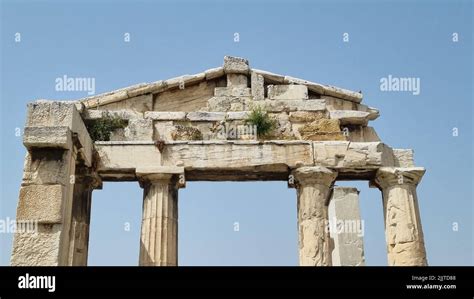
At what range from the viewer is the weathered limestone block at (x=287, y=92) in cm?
1533

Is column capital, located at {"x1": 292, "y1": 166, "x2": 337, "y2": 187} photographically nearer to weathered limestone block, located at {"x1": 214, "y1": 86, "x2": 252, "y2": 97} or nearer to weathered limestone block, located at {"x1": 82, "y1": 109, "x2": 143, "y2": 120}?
weathered limestone block, located at {"x1": 214, "y1": 86, "x2": 252, "y2": 97}

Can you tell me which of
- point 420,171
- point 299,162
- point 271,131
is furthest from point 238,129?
point 420,171

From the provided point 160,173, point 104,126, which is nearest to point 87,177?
point 104,126

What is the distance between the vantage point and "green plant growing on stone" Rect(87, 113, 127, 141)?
14523 mm

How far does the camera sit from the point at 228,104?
50.2 feet

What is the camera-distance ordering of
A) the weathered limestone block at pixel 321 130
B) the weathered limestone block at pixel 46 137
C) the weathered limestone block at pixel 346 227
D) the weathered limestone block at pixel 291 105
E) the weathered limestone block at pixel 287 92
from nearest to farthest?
the weathered limestone block at pixel 46 137 → the weathered limestone block at pixel 321 130 → the weathered limestone block at pixel 291 105 → the weathered limestone block at pixel 287 92 → the weathered limestone block at pixel 346 227

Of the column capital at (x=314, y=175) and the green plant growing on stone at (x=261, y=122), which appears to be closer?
the column capital at (x=314, y=175)

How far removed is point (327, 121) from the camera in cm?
1490

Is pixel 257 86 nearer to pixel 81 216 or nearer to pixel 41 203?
pixel 81 216

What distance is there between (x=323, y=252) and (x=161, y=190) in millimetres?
4080

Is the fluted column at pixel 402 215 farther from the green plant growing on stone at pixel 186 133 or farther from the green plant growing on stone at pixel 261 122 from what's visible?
the green plant growing on stone at pixel 186 133

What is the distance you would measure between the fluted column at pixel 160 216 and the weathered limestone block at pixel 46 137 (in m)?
2.90

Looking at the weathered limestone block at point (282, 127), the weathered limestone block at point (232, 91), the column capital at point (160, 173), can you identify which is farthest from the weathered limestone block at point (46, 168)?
the weathered limestone block at point (282, 127)
